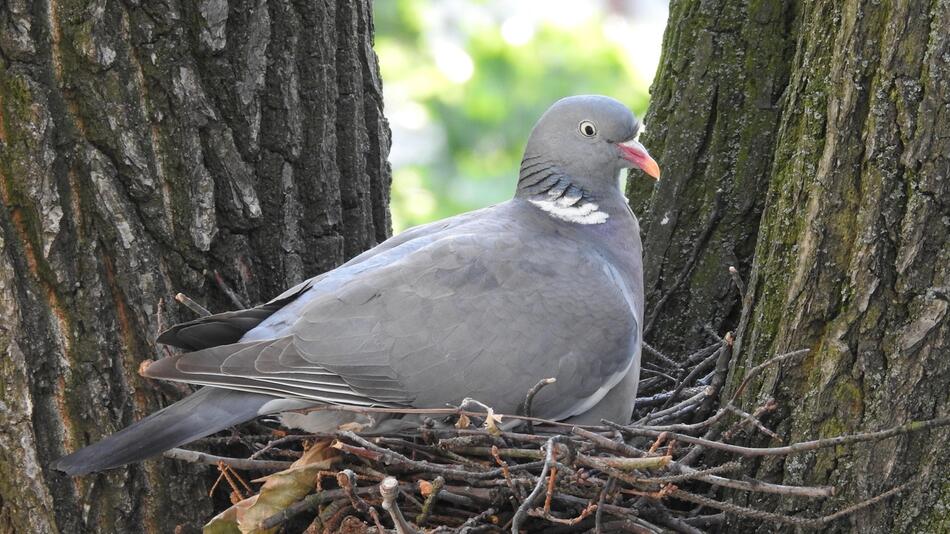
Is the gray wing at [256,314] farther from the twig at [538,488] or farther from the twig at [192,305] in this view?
the twig at [538,488]

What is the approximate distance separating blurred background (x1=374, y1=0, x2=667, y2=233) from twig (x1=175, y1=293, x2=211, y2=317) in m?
4.28

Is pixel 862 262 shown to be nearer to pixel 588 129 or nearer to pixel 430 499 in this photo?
pixel 430 499

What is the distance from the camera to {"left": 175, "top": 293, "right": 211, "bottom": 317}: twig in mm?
2734

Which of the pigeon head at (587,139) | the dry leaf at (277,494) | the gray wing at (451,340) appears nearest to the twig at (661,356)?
the gray wing at (451,340)

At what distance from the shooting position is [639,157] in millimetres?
3275

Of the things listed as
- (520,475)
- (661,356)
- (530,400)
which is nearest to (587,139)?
(661,356)

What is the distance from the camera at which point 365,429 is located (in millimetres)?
2793

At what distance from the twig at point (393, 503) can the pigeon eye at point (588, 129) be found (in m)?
1.49

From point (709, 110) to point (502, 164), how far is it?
420 cm

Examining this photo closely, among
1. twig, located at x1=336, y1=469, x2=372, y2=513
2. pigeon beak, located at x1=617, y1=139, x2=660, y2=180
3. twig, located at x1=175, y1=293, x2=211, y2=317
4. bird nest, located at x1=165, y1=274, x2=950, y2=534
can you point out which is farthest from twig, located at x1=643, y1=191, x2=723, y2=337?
twig, located at x1=175, y1=293, x2=211, y2=317

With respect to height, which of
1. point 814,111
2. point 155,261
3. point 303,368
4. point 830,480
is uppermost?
point 814,111

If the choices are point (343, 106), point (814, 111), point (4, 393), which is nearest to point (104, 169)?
point (4, 393)

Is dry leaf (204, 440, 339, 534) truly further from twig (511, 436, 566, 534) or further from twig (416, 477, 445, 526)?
twig (511, 436, 566, 534)

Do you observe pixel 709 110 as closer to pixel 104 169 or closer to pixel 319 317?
pixel 319 317
